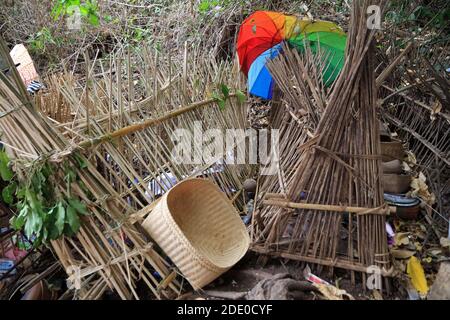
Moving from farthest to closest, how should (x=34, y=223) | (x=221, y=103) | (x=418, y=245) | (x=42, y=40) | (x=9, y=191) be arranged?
(x=42, y=40)
(x=221, y=103)
(x=418, y=245)
(x=9, y=191)
(x=34, y=223)

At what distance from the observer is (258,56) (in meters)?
3.32

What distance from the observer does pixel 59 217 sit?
1.69 metres

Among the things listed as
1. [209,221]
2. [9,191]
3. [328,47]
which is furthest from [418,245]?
[9,191]

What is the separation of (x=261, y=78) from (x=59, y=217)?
6.70ft

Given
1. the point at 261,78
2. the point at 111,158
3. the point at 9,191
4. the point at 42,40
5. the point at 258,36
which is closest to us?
the point at 9,191

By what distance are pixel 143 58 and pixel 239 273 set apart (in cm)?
150

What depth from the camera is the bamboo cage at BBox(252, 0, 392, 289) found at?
187cm

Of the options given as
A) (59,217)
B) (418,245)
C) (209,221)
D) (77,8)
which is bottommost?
(418,245)

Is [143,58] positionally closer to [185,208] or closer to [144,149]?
[144,149]

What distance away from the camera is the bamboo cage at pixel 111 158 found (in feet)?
5.74

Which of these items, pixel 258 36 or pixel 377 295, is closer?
pixel 377 295

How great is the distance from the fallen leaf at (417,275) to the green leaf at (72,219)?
1698 mm

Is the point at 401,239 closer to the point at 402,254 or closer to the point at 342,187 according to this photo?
the point at 402,254
